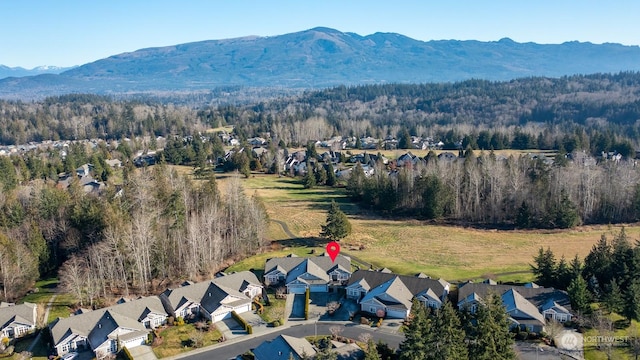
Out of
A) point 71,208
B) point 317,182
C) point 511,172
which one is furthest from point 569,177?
point 71,208

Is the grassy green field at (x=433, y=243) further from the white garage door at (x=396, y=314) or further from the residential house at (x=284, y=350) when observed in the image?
the residential house at (x=284, y=350)

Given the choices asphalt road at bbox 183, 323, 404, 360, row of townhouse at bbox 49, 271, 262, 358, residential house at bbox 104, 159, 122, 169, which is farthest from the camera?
residential house at bbox 104, 159, 122, 169

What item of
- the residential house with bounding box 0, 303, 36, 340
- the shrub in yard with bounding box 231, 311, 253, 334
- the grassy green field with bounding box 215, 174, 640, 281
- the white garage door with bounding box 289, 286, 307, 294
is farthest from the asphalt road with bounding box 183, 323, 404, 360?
the residential house with bounding box 0, 303, 36, 340

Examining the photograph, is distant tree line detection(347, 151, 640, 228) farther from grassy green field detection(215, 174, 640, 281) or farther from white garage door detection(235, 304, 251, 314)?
white garage door detection(235, 304, 251, 314)

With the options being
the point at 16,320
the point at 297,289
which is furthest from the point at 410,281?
the point at 16,320

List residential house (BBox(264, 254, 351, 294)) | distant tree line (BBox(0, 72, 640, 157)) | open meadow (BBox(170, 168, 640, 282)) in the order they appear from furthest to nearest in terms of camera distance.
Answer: distant tree line (BBox(0, 72, 640, 157)) < open meadow (BBox(170, 168, 640, 282)) < residential house (BBox(264, 254, 351, 294))

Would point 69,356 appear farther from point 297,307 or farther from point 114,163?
point 114,163
